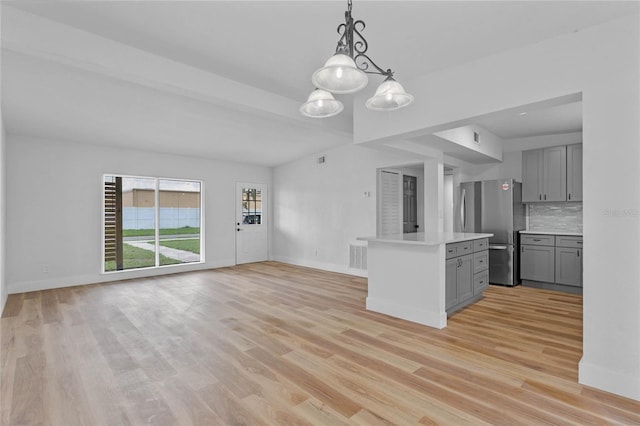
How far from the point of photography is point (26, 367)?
2639mm

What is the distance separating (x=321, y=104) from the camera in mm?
2684

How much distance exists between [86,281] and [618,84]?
7.48m

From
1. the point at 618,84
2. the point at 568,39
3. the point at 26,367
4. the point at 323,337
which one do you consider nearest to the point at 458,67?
the point at 568,39

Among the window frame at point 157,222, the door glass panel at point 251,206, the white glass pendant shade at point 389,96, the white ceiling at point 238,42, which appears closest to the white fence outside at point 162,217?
the window frame at point 157,222

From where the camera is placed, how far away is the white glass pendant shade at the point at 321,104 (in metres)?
2.63

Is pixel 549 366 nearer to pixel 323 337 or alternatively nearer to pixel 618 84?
pixel 323 337

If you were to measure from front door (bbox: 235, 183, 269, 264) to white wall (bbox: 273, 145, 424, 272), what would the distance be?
319mm

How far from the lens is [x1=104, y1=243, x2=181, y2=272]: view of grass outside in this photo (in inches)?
254

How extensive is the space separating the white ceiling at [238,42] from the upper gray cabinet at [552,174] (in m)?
1.12

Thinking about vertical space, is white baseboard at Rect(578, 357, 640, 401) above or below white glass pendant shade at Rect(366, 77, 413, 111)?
below

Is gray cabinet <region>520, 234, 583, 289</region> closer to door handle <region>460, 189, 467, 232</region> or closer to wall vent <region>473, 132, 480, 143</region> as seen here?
door handle <region>460, 189, 467, 232</region>

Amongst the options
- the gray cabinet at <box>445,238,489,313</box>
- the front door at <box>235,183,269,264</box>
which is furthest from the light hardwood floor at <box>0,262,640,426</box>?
the front door at <box>235,183,269,264</box>

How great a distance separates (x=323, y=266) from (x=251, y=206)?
8.33ft

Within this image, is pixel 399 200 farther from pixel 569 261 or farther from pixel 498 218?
pixel 569 261
